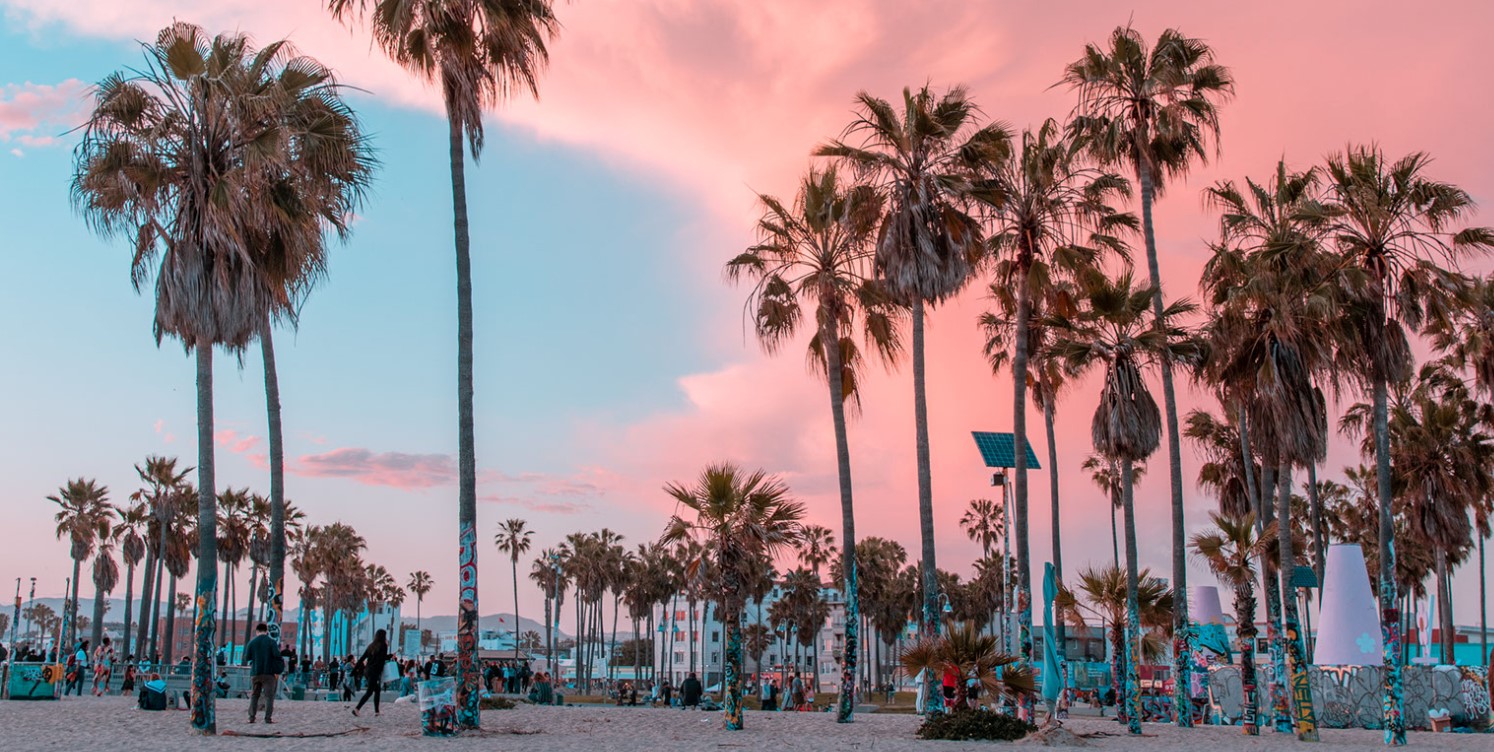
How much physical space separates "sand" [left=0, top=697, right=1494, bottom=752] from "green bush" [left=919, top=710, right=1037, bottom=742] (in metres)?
0.50

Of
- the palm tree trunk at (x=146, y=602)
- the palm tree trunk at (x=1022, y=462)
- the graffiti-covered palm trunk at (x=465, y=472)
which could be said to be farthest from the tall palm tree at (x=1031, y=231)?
the palm tree trunk at (x=146, y=602)

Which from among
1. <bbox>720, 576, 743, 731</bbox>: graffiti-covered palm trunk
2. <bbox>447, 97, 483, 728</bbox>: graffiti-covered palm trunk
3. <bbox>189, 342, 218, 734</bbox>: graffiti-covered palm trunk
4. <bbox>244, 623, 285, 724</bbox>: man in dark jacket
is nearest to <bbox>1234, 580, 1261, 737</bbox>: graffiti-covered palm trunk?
<bbox>720, 576, 743, 731</bbox>: graffiti-covered palm trunk

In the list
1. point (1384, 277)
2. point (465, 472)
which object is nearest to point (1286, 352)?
point (1384, 277)

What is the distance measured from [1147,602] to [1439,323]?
8548 millimetres

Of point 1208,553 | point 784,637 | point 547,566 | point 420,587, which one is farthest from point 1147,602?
point 420,587

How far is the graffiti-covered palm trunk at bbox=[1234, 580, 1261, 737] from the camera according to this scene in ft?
72.1

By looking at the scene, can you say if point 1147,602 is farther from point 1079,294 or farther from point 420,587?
point 420,587

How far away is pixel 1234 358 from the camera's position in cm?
2289

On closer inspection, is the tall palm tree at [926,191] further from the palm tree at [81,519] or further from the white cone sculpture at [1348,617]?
the palm tree at [81,519]

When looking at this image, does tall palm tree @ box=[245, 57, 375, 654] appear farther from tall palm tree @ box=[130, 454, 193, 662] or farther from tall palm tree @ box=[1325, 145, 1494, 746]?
tall palm tree @ box=[130, 454, 193, 662]

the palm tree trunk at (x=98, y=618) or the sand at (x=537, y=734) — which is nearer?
the sand at (x=537, y=734)

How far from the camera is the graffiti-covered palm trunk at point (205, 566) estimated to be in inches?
658

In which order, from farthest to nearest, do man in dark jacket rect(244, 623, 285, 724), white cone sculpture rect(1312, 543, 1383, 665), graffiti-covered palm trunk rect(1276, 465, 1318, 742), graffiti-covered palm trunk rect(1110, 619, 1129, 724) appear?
1. white cone sculpture rect(1312, 543, 1383, 665)
2. graffiti-covered palm trunk rect(1110, 619, 1129, 724)
3. graffiti-covered palm trunk rect(1276, 465, 1318, 742)
4. man in dark jacket rect(244, 623, 285, 724)

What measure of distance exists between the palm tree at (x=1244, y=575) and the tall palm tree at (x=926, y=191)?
563 cm
